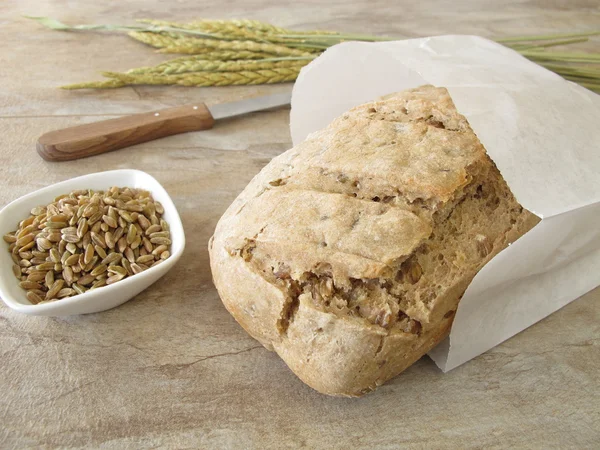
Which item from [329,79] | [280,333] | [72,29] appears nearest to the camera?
[280,333]

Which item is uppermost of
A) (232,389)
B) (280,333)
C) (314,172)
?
(314,172)

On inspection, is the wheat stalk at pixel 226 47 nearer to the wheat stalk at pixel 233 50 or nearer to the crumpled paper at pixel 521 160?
the wheat stalk at pixel 233 50

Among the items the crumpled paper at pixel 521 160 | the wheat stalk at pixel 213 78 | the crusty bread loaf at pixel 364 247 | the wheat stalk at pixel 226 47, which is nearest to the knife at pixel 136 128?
the wheat stalk at pixel 213 78

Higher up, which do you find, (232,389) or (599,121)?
(599,121)

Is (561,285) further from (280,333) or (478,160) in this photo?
(280,333)

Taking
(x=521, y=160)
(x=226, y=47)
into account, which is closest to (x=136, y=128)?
(x=226, y=47)

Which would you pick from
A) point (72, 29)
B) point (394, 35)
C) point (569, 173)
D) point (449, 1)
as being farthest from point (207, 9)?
point (569, 173)

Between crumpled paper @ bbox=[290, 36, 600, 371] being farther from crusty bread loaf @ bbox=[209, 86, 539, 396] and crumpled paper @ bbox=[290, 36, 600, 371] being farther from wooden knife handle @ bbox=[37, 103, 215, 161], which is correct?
wooden knife handle @ bbox=[37, 103, 215, 161]
